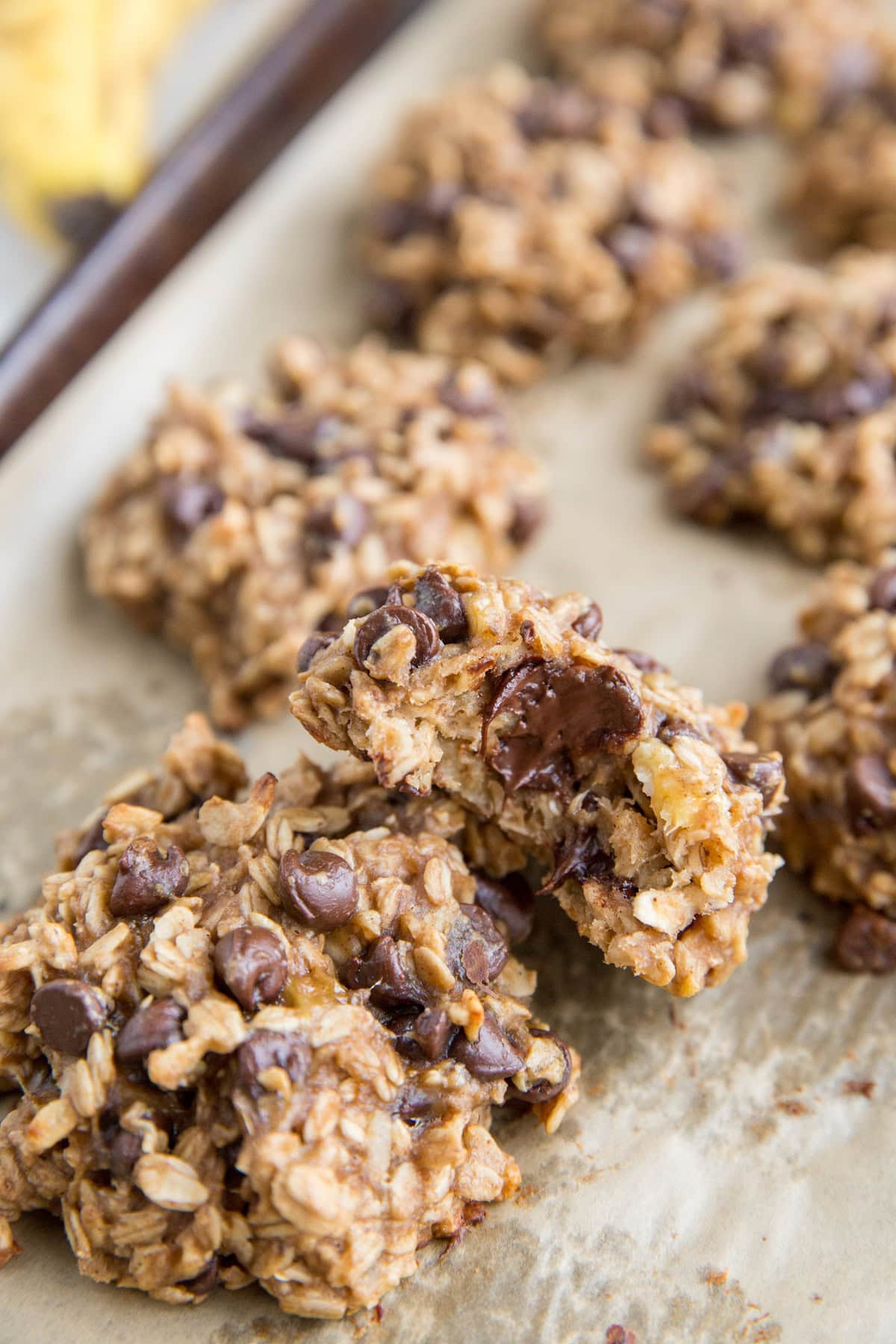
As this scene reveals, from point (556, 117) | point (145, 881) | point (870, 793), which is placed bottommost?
point (145, 881)

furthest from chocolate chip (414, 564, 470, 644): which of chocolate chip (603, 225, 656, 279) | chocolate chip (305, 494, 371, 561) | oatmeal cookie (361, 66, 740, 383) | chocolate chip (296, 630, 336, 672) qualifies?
chocolate chip (603, 225, 656, 279)

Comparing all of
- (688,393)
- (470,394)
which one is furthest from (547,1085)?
(688,393)

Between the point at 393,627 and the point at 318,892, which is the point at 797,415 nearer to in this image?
the point at 393,627

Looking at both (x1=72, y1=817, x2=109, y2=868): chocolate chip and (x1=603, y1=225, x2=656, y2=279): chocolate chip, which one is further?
(x1=603, y1=225, x2=656, y2=279): chocolate chip

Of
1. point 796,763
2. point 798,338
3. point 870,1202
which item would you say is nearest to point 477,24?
point 798,338

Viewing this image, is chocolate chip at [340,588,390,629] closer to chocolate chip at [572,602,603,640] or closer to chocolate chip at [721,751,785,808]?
chocolate chip at [572,602,603,640]

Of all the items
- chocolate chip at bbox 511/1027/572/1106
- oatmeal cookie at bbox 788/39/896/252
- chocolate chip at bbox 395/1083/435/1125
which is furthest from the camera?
oatmeal cookie at bbox 788/39/896/252

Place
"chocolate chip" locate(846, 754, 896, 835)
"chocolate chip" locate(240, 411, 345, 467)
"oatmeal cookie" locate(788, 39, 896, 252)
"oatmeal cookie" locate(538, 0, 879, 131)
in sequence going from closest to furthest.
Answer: "chocolate chip" locate(846, 754, 896, 835) → "chocolate chip" locate(240, 411, 345, 467) → "oatmeal cookie" locate(788, 39, 896, 252) → "oatmeal cookie" locate(538, 0, 879, 131)

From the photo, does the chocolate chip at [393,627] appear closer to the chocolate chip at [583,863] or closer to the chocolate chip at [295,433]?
the chocolate chip at [583,863]
